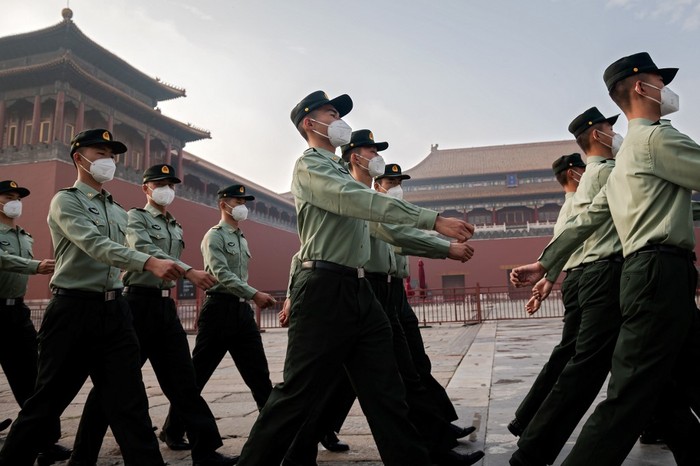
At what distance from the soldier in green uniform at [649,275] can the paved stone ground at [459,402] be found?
0.84 meters

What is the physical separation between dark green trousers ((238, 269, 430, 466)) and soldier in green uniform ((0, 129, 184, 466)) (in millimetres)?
625

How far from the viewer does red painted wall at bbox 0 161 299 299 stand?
1455 centimetres

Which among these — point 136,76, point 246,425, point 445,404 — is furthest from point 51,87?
point 445,404

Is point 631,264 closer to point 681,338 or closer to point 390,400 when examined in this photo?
point 681,338

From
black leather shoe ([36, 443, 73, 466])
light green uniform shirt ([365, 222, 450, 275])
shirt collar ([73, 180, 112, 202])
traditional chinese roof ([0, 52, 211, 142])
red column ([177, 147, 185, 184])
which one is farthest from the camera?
red column ([177, 147, 185, 184])

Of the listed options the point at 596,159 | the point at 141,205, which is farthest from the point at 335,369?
the point at 141,205

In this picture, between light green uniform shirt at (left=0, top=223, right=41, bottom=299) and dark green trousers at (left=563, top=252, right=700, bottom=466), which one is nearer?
dark green trousers at (left=563, top=252, right=700, bottom=466)

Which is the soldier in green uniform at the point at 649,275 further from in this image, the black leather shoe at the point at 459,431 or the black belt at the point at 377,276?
the black belt at the point at 377,276

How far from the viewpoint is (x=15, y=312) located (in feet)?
12.2

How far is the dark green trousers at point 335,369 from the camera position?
1837 mm

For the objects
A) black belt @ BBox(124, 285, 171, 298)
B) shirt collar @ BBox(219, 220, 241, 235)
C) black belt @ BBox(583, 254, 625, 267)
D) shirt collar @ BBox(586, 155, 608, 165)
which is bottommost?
black belt @ BBox(124, 285, 171, 298)

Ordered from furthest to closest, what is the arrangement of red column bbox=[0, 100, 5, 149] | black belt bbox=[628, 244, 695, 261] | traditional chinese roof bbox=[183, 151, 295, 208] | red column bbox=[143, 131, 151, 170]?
traditional chinese roof bbox=[183, 151, 295, 208] < red column bbox=[143, 131, 151, 170] < red column bbox=[0, 100, 5, 149] < black belt bbox=[628, 244, 695, 261]

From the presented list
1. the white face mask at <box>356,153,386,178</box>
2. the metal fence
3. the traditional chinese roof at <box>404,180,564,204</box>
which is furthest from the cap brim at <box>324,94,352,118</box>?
the traditional chinese roof at <box>404,180,564,204</box>

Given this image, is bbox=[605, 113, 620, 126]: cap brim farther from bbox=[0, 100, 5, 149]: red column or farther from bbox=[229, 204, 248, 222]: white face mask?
bbox=[0, 100, 5, 149]: red column
